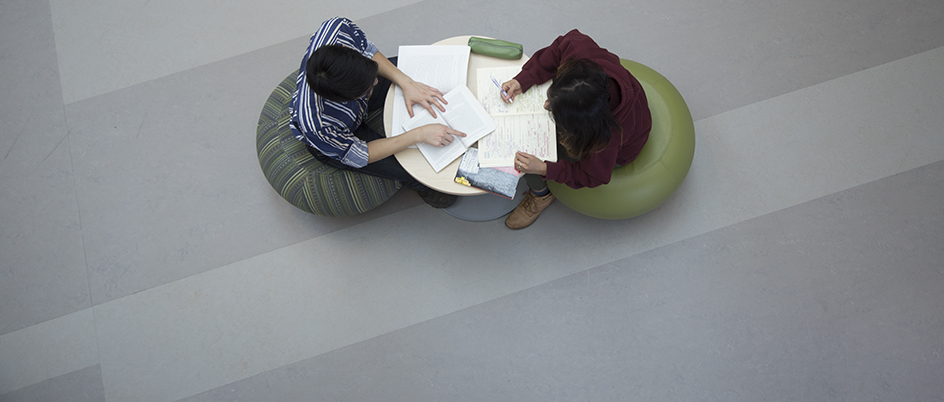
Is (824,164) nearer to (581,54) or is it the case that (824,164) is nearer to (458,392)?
(581,54)

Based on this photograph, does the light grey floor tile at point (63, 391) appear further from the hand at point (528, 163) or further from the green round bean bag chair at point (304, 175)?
the hand at point (528, 163)

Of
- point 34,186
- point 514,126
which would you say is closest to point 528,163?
point 514,126

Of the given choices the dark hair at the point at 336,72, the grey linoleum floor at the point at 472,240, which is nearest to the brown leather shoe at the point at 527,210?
the grey linoleum floor at the point at 472,240

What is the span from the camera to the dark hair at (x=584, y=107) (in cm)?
145

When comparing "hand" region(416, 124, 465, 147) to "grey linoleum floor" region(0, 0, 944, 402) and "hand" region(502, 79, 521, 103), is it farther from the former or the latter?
"grey linoleum floor" region(0, 0, 944, 402)

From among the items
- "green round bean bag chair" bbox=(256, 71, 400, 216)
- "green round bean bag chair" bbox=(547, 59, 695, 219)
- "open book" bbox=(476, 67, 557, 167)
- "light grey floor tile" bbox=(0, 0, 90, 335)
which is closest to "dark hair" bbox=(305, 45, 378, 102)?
"open book" bbox=(476, 67, 557, 167)

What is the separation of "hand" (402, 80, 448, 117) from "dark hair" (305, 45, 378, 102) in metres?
0.25

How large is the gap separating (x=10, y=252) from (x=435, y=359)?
2.17 m

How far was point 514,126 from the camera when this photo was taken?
1.76 m

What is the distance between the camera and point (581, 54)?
5.60 feet

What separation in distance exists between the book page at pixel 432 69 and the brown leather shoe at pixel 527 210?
Answer: 77cm

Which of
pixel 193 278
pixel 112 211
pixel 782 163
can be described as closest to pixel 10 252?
pixel 112 211

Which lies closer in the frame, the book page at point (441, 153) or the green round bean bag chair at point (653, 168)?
the book page at point (441, 153)

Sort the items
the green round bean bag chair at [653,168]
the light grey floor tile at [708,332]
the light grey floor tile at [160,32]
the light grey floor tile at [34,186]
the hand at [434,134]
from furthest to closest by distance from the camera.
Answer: the light grey floor tile at [160,32] → the light grey floor tile at [34,186] → the light grey floor tile at [708,332] → the green round bean bag chair at [653,168] → the hand at [434,134]
